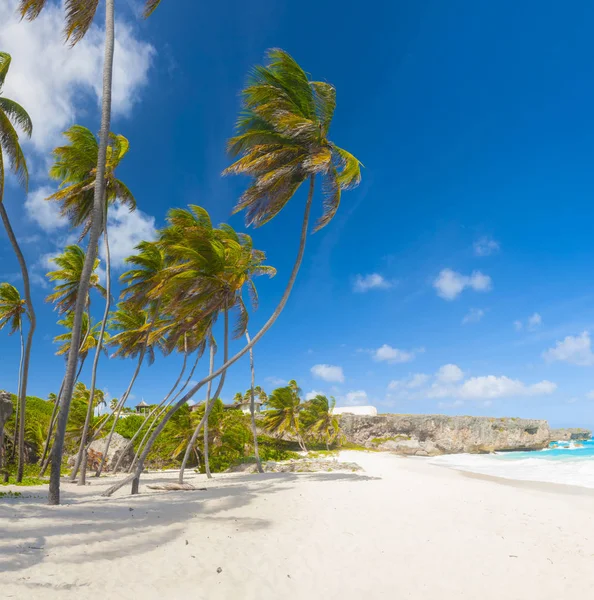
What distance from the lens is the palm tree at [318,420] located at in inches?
1532

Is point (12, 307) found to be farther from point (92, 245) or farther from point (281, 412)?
point (281, 412)

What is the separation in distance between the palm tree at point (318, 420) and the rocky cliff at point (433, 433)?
8582 mm

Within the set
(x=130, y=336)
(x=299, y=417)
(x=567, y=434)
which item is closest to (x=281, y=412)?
(x=299, y=417)

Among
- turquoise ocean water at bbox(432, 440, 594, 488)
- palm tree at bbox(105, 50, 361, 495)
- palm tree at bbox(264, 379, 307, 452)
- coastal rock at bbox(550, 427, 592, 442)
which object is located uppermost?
palm tree at bbox(105, 50, 361, 495)

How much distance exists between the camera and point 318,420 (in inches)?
1545

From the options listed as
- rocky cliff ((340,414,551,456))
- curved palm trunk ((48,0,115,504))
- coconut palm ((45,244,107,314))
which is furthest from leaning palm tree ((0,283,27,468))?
rocky cliff ((340,414,551,456))

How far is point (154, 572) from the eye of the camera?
14.3 ft

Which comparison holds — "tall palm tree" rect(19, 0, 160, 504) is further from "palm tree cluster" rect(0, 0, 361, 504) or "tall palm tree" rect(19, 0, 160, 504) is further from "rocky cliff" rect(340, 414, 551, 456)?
"rocky cliff" rect(340, 414, 551, 456)

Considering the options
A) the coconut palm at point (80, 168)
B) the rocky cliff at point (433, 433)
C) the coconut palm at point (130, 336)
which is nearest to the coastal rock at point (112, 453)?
the coconut palm at point (130, 336)

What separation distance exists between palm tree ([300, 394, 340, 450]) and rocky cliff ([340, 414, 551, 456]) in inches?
338

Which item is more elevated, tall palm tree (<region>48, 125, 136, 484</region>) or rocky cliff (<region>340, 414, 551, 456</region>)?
tall palm tree (<region>48, 125, 136, 484</region>)

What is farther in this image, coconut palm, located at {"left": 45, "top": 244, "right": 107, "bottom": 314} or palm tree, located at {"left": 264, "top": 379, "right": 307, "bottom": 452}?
palm tree, located at {"left": 264, "top": 379, "right": 307, "bottom": 452}

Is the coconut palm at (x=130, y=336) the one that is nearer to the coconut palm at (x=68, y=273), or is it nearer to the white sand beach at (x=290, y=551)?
the coconut palm at (x=68, y=273)

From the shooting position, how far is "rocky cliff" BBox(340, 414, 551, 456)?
47.8 m
